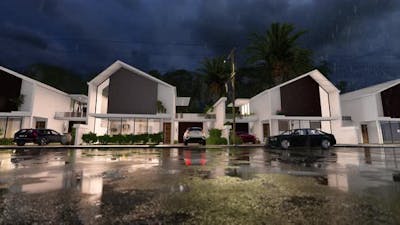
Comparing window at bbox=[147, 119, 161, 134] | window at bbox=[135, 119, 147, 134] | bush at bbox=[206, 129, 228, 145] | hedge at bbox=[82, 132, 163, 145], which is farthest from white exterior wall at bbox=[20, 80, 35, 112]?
bush at bbox=[206, 129, 228, 145]

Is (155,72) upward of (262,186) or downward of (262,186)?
upward

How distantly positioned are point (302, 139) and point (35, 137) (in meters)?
24.7

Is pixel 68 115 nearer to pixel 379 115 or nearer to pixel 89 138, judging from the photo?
pixel 89 138

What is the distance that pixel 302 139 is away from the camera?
693 inches

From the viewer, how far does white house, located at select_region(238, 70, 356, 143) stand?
26312 mm

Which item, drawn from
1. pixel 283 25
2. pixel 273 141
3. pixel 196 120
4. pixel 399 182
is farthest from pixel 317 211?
pixel 283 25

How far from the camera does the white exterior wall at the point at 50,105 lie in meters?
26.3

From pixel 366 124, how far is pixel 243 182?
106 ft

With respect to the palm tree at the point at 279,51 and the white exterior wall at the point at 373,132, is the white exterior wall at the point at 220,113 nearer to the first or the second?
the palm tree at the point at 279,51

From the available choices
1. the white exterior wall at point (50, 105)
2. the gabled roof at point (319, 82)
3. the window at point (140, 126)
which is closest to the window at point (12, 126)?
the white exterior wall at point (50, 105)

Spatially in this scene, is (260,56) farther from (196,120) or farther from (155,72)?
(155,72)

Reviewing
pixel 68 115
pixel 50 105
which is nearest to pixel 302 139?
pixel 68 115

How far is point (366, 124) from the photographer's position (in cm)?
2878

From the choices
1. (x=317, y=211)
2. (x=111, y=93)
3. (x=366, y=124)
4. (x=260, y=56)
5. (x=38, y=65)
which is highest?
(x=38, y=65)
